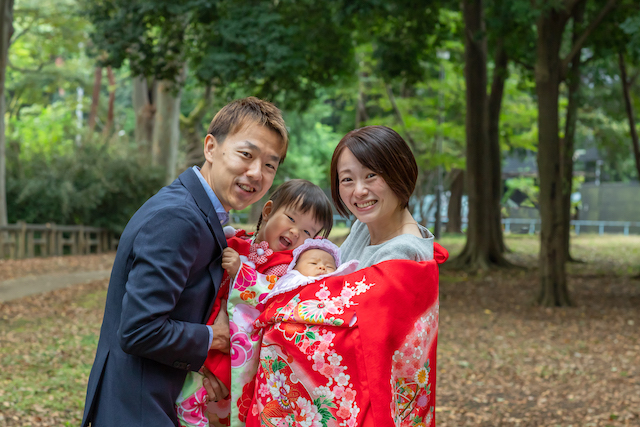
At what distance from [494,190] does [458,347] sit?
9.69m

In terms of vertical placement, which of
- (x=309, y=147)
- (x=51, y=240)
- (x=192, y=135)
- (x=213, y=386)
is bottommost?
(x=51, y=240)

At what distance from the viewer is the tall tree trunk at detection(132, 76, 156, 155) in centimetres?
2039

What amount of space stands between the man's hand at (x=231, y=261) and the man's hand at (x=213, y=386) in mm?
335

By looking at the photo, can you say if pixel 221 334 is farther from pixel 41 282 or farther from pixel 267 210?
pixel 41 282

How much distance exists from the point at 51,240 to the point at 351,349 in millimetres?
17073

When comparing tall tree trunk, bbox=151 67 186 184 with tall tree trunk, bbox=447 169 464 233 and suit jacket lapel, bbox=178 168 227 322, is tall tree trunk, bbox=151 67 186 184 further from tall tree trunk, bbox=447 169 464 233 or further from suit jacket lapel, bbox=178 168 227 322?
suit jacket lapel, bbox=178 168 227 322

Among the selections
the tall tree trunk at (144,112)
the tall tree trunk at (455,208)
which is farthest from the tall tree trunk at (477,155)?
the tall tree trunk at (455,208)

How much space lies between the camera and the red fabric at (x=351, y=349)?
1900 mm

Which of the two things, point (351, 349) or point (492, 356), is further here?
point (492, 356)

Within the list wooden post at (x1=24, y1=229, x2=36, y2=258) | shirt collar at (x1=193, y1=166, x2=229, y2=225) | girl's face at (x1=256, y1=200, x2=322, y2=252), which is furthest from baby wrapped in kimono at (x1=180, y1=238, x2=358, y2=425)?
wooden post at (x1=24, y1=229, x2=36, y2=258)

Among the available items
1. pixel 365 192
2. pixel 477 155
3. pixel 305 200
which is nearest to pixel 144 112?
pixel 477 155

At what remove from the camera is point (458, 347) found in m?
8.32

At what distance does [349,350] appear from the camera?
1927 millimetres

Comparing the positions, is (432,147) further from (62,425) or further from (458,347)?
(62,425)
